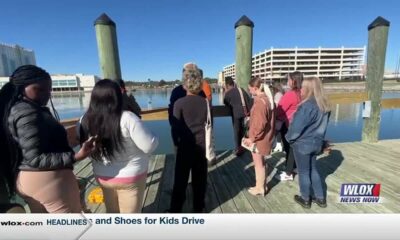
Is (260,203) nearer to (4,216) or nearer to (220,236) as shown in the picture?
(220,236)

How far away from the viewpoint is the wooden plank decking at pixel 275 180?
2574mm

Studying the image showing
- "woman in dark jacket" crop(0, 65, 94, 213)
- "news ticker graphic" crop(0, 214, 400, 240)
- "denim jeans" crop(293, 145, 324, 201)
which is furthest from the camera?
"denim jeans" crop(293, 145, 324, 201)

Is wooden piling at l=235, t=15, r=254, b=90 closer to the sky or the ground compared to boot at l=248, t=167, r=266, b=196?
closer to the sky

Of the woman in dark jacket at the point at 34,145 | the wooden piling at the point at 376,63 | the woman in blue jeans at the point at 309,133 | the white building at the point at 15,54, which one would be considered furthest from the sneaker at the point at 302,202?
the wooden piling at the point at 376,63

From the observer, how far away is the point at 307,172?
2545mm

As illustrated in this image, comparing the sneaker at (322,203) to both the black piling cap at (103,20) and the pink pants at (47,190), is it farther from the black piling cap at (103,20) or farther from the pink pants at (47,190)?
the black piling cap at (103,20)

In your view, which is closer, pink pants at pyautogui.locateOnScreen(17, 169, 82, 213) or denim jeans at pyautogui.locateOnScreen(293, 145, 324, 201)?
pink pants at pyautogui.locateOnScreen(17, 169, 82, 213)

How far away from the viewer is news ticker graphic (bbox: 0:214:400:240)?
184 cm

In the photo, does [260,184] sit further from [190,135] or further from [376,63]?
[376,63]

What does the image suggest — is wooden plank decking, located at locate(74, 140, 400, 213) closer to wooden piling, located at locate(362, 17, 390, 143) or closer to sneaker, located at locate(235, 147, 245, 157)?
sneaker, located at locate(235, 147, 245, 157)

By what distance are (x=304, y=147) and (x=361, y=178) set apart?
1602 mm

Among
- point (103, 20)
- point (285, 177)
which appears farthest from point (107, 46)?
point (285, 177)

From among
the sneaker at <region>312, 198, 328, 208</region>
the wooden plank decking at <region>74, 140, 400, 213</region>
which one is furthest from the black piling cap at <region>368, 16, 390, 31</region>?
the sneaker at <region>312, 198, 328, 208</region>

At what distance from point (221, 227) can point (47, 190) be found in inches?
53.2
